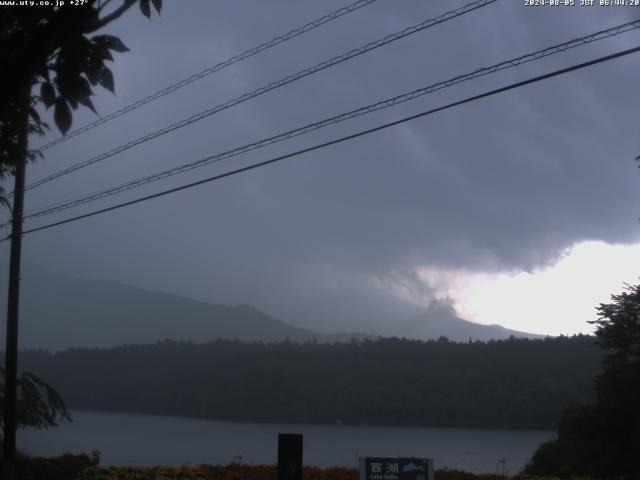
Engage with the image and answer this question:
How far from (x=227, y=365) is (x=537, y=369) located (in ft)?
113

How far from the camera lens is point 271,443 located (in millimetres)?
46250

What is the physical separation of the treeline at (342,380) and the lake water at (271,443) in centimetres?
166

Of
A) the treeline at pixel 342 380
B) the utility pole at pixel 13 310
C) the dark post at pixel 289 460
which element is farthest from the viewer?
the treeline at pixel 342 380

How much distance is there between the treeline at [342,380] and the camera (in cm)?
5203

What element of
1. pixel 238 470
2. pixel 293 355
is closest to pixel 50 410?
pixel 238 470

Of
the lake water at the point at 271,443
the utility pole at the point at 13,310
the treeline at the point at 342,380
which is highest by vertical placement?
the utility pole at the point at 13,310

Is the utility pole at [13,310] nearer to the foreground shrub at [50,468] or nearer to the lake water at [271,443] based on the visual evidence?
the foreground shrub at [50,468]

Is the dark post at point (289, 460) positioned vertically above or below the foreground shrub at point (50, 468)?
above

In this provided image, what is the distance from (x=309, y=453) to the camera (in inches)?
1452

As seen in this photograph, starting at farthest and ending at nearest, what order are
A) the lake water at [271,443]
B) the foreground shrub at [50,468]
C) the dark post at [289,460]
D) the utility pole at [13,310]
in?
the lake water at [271,443], the foreground shrub at [50,468], the utility pole at [13,310], the dark post at [289,460]

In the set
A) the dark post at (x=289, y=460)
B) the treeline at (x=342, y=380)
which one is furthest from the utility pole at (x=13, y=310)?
the treeline at (x=342, y=380)

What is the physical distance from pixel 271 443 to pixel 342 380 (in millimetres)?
17638

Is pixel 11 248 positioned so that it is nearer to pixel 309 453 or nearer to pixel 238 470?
pixel 238 470

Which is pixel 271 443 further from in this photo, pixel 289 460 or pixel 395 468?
pixel 289 460
